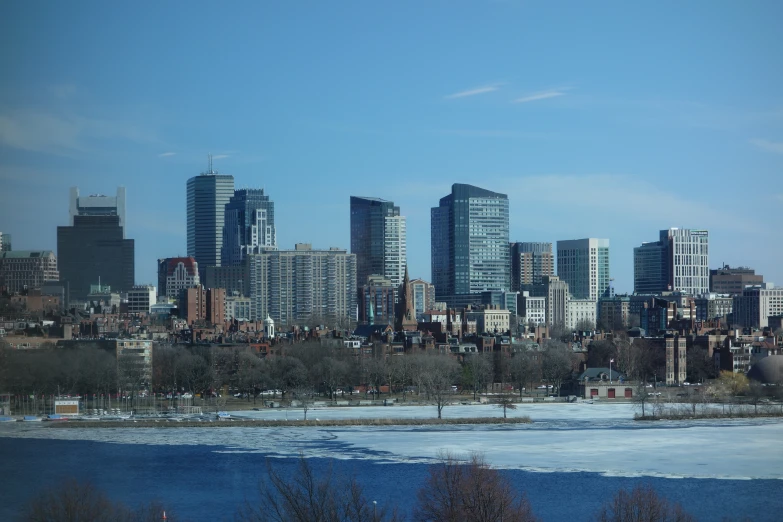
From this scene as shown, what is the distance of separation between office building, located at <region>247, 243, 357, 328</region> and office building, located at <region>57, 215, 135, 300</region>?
117 ft

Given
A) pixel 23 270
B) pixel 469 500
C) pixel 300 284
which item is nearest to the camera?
pixel 469 500

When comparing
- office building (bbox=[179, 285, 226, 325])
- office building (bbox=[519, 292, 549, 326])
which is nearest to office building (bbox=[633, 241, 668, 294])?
office building (bbox=[519, 292, 549, 326])

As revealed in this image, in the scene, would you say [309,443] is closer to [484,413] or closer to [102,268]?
[484,413]

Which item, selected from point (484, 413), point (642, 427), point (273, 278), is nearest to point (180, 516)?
point (642, 427)

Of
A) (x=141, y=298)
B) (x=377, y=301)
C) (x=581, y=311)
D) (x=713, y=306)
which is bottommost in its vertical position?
(x=581, y=311)

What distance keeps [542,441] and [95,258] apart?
104 m

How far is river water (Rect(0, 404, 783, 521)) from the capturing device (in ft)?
117

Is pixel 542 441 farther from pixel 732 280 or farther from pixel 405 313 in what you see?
pixel 732 280

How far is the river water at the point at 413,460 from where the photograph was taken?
117ft

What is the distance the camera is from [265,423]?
56.6 metres

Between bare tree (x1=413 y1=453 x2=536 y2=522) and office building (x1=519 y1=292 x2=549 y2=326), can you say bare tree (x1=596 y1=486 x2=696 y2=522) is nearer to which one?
bare tree (x1=413 y1=453 x2=536 y2=522)

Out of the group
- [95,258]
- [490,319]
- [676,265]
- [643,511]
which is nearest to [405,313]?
[490,319]

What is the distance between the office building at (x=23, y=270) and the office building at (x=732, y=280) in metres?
109

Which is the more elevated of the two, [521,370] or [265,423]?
[521,370]
